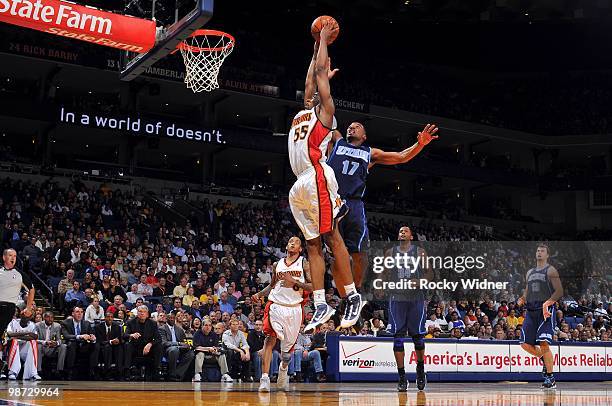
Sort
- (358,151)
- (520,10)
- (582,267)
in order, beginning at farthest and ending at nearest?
(520,10) < (582,267) < (358,151)

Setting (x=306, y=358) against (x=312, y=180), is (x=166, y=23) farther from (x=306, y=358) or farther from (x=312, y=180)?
(x=312, y=180)

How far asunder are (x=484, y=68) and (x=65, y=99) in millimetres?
22345

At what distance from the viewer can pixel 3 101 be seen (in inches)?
1033

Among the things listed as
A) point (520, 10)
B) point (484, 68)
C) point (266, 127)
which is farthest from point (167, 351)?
point (484, 68)

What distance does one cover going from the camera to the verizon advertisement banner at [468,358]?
15945 millimetres

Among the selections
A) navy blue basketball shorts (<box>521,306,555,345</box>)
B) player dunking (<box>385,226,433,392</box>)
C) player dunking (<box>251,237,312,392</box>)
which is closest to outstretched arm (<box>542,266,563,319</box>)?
navy blue basketball shorts (<box>521,306,555,345</box>)

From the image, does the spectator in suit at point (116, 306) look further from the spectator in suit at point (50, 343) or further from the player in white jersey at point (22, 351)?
the player in white jersey at point (22, 351)

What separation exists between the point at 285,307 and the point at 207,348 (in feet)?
12.7

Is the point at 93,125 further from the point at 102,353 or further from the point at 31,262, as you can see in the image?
the point at 102,353

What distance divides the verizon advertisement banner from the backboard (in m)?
7.09

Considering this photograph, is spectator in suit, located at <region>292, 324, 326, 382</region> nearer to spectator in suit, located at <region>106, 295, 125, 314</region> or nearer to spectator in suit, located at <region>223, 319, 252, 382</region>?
spectator in suit, located at <region>223, 319, 252, 382</region>

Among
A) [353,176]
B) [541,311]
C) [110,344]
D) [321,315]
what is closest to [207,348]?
[110,344]

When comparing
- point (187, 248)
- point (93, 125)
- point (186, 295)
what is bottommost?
point (186, 295)

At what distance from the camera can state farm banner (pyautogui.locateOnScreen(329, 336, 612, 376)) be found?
15938mm
